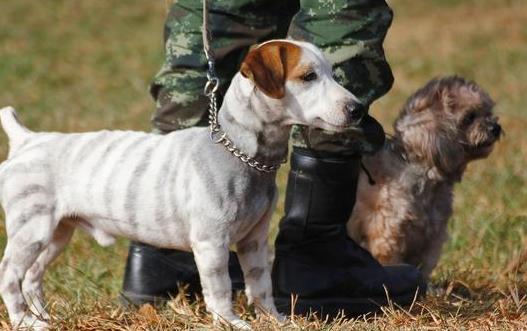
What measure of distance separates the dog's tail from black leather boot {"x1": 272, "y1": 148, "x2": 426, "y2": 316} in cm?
105

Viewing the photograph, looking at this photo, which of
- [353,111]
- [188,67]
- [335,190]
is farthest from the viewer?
[188,67]

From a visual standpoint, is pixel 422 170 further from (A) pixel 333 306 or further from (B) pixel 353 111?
(B) pixel 353 111

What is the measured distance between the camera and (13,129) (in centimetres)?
399

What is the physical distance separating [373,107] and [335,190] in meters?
5.78

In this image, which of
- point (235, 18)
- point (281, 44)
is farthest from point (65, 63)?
point (281, 44)

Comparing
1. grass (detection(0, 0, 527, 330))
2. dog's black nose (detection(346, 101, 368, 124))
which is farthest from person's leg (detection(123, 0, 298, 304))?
dog's black nose (detection(346, 101, 368, 124))

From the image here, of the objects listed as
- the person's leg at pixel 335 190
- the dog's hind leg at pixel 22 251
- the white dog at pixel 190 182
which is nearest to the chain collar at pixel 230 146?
the white dog at pixel 190 182

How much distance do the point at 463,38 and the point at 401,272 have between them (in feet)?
31.2

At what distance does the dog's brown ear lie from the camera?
135 inches

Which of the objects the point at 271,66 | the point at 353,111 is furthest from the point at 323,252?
the point at 271,66

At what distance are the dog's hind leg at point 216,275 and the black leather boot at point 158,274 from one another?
0.69 m

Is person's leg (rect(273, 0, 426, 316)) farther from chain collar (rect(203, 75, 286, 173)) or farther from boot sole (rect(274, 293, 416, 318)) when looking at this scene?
chain collar (rect(203, 75, 286, 173))

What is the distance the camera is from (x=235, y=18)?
4.24m

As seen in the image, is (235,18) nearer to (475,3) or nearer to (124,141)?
(124,141)
